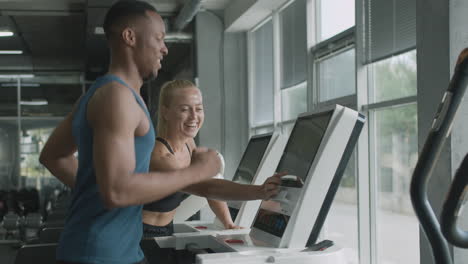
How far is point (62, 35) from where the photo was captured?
33.3ft

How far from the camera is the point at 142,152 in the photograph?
1.47 meters

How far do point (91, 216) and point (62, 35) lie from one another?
927 centimetres

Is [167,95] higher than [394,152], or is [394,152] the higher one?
[167,95]

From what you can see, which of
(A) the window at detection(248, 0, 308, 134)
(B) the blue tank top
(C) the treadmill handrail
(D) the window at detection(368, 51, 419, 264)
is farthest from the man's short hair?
(A) the window at detection(248, 0, 308, 134)

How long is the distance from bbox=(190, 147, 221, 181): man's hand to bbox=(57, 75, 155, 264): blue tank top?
4.9 inches

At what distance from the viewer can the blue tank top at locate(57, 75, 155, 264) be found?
1.44 metres

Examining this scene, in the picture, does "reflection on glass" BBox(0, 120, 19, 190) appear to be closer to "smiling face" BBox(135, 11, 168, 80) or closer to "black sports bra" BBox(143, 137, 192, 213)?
"black sports bra" BBox(143, 137, 192, 213)

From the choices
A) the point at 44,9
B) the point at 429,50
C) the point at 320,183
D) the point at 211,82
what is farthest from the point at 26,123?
the point at 320,183

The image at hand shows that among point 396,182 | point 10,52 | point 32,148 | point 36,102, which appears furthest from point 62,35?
point 396,182

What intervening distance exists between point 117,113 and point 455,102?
0.74 m

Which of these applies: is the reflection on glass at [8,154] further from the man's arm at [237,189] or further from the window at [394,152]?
the man's arm at [237,189]

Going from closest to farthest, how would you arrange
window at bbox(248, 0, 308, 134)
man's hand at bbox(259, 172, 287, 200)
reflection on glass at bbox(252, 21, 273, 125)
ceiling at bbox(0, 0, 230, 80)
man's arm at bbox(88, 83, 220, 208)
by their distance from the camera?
1. man's arm at bbox(88, 83, 220, 208)
2. man's hand at bbox(259, 172, 287, 200)
3. window at bbox(248, 0, 308, 134)
4. reflection on glass at bbox(252, 21, 273, 125)
5. ceiling at bbox(0, 0, 230, 80)

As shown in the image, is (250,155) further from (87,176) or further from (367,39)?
(87,176)

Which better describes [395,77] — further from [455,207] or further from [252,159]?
[455,207]
